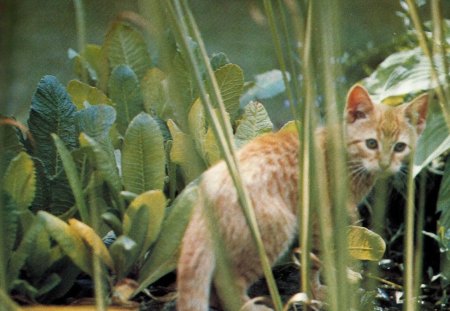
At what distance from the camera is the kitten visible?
79.0 inches

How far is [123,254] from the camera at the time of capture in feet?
6.81

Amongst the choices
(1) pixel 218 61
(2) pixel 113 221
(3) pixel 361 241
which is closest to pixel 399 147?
(3) pixel 361 241

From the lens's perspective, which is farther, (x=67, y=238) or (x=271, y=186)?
(x=271, y=186)

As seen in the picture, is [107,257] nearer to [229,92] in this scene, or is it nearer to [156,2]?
[229,92]

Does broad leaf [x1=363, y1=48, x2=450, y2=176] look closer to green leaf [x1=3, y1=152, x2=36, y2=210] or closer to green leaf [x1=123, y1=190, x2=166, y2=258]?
green leaf [x1=123, y1=190, x2=166, y2=258]

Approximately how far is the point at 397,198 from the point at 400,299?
629mm

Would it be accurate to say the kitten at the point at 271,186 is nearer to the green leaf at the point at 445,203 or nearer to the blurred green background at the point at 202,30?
the green leaf at the point at 445,203

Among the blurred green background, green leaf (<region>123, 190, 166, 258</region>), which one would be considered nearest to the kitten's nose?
green leaf (<region>123, 190, 166, 258</region>)

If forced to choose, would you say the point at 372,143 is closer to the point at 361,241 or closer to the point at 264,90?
the point at 361,241

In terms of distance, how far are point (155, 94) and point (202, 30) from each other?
8.46 ft

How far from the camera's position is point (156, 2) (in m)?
1.25

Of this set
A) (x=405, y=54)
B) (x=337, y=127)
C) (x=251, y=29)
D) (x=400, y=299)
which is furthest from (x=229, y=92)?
(x=251, y=29)

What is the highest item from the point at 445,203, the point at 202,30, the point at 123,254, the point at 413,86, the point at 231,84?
the point at 202,30

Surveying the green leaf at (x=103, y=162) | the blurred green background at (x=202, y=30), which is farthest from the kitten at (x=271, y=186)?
the blurred green background at (x=202, y=30)
